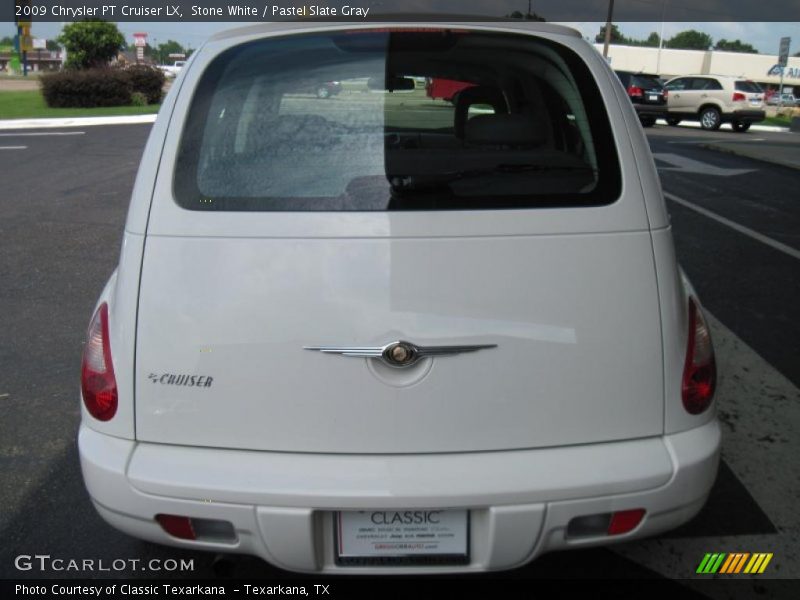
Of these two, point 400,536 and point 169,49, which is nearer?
point 400,536

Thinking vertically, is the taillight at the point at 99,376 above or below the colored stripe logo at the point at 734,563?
above

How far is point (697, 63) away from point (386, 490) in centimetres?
7284

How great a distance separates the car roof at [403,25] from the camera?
8.48 feet

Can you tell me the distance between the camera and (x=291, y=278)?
209 cm

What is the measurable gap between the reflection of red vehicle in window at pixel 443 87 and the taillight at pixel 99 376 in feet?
5.20

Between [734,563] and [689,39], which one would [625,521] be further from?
[689,39]

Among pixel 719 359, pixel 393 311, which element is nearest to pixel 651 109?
pixel 719 359

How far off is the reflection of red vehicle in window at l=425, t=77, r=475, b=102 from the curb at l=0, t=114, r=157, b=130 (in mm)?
17572

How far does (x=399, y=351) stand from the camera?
2051 mm

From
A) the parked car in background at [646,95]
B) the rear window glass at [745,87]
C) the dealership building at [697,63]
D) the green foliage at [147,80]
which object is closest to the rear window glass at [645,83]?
the parked car in background at [646,95]

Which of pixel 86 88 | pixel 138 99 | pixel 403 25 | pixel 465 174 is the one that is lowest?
pixel 138 99

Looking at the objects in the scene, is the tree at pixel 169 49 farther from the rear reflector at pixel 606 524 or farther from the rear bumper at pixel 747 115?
the rear reflector at pixel 606 524

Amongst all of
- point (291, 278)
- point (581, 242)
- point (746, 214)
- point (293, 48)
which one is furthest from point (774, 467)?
point (746, 214)

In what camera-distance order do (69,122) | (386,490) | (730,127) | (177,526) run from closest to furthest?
(386,490) < (177,526) < (69,122) < (730,127)
